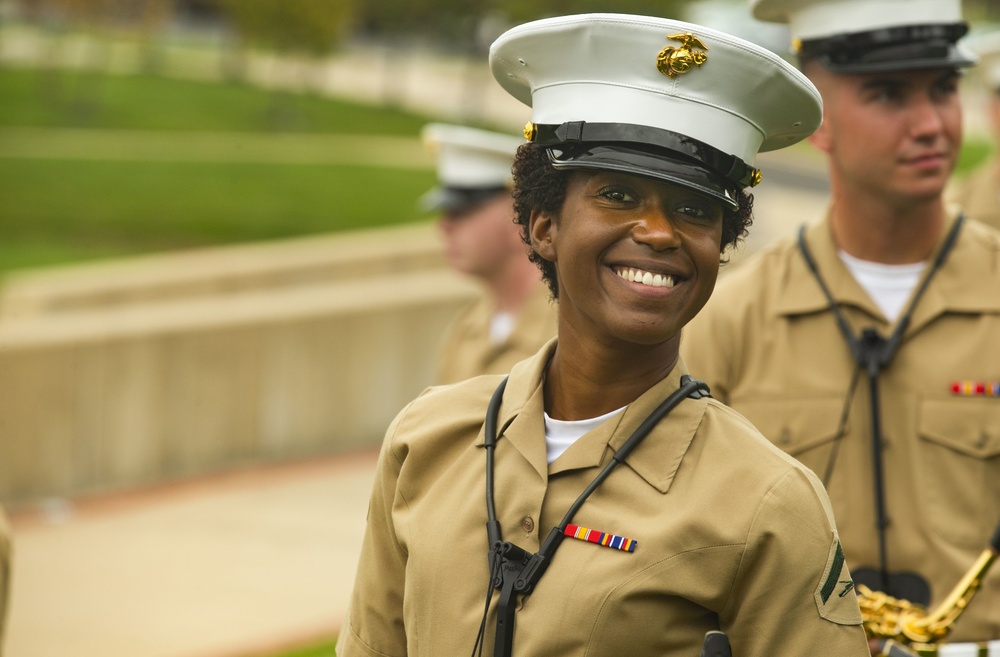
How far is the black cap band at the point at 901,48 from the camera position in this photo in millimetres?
3994

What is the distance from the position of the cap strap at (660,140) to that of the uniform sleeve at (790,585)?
0.54 metres

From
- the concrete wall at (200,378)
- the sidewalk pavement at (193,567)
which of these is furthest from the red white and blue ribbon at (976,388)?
the concrete wall at (200,378)

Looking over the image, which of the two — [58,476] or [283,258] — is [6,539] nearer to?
[58,476]

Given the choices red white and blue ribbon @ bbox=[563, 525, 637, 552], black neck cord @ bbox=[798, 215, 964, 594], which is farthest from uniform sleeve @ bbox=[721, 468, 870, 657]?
black neck cord @ bbox=[798, 215, 964, 594]

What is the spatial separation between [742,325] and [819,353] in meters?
0.21

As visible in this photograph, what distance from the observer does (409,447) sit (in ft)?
9.55

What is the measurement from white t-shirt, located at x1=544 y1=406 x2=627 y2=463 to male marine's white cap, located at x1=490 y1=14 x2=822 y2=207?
465 millimetres

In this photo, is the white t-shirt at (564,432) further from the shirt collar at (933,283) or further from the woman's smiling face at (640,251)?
the shirt collar at (933,283)

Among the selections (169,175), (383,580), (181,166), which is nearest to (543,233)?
(383,580)

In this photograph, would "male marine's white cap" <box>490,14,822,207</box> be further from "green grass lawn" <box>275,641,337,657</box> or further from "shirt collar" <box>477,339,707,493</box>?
"green grass lawn" <box>275,641,337,657</box>

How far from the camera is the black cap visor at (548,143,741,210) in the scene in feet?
8.48

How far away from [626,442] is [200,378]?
7371mm

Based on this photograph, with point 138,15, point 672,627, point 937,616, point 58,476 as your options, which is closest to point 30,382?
point 58,476

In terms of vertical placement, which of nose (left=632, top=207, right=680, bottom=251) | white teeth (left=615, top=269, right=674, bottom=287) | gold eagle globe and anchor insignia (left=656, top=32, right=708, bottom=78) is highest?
gold eagle globe and anchor insignia (left=656, top=32, right=708, bottom=78)
